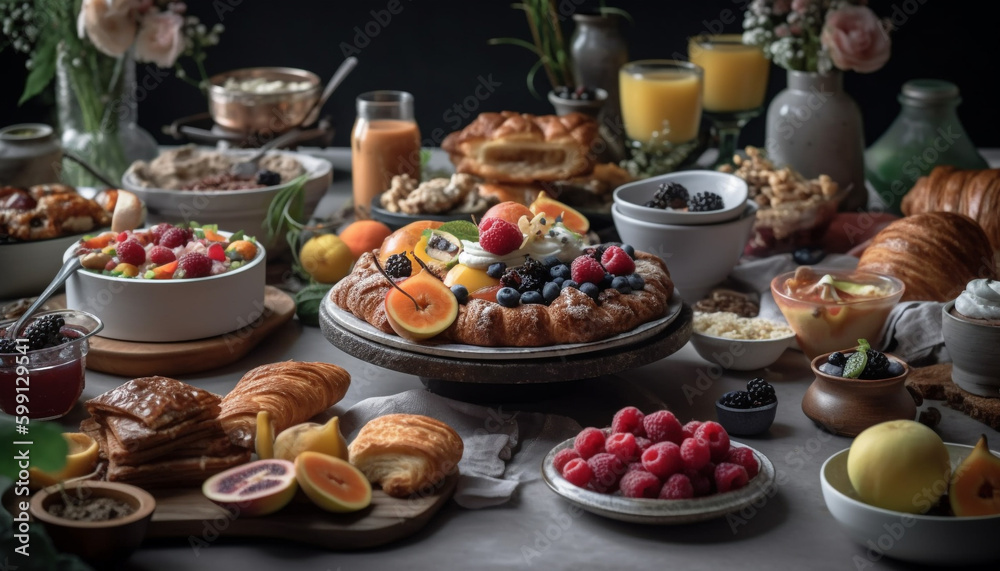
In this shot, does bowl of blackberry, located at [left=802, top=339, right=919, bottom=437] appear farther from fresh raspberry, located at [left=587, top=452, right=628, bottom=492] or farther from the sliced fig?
the sliced fig

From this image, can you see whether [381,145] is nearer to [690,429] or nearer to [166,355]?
[166,355]

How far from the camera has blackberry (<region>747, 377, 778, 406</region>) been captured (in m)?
2.33

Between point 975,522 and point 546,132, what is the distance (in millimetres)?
2089

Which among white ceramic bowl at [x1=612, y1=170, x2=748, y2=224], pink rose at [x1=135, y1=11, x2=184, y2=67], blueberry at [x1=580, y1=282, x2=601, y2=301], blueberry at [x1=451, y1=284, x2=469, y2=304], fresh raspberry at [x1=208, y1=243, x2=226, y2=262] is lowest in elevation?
fresh raspberry at [x1=208, y1=243, x2=226, y2=262]

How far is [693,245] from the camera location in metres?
3.02

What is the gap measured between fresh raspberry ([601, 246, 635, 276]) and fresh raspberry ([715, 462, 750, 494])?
0.66 metres

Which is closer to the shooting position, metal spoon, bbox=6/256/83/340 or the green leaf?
metal spoon, bbox=6/256/83/340

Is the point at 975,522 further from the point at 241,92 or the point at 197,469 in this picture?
the point at 241,92

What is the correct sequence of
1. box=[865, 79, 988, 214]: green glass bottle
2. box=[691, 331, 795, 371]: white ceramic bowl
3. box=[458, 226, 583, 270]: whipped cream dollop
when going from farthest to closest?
box=[865, 79, 988, 214]: green glass bottle → box=[691, 331, 795, 371]: white ceramic bowl → box=[458, 226, 583, 270]: whipped cream dollop

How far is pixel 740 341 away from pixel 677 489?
0.80 meters

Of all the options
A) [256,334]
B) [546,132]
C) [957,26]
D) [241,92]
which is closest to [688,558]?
[256,334]

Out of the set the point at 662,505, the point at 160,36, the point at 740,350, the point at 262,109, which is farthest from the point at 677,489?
the point at 160,36

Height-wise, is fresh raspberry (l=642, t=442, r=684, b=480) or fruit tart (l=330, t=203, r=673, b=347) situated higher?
fruit tart (l=330, t=203, r=673, b=347)

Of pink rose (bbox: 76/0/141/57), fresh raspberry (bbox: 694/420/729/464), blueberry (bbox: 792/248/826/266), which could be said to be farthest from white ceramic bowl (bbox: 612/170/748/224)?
pink rose (bbox: 76/0/141/57)
